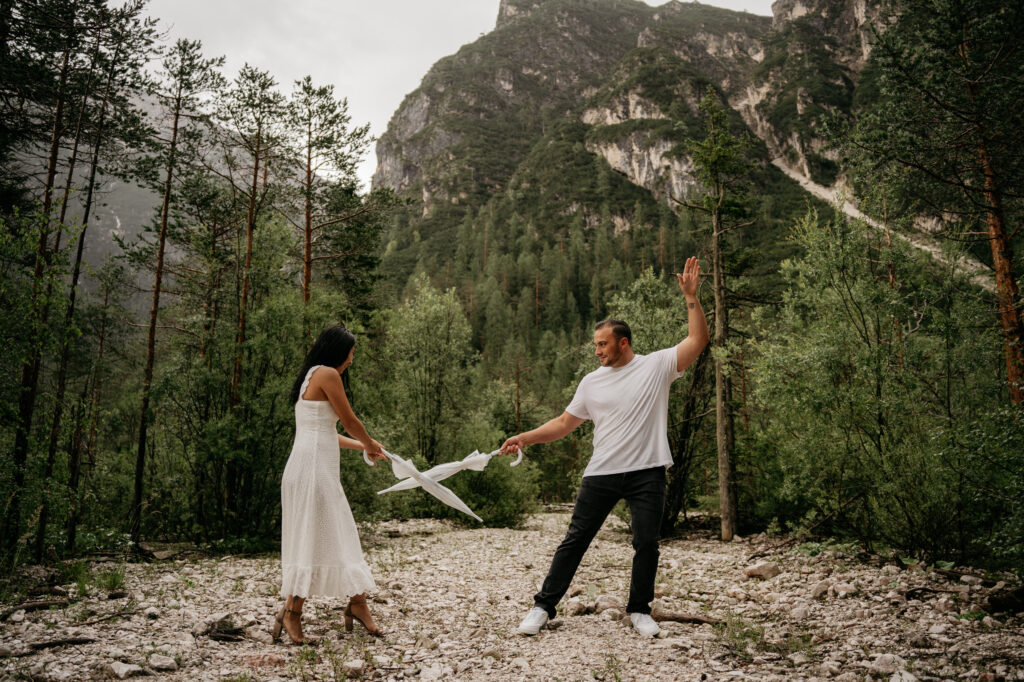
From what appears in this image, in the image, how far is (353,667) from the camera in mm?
3984

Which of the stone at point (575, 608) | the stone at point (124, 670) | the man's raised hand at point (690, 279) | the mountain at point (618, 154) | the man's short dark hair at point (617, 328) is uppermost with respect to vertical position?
the mountain at point (618, 154)

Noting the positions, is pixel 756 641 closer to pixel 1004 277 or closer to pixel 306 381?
pixel 306 381

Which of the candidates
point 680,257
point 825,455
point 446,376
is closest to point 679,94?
point 680,257

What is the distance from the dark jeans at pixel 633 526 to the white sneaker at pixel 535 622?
0.06m

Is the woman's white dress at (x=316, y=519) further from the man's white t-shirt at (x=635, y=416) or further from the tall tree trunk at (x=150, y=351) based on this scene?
the tall tree trunk at (x=150, y=351)

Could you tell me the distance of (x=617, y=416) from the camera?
4.80 metres

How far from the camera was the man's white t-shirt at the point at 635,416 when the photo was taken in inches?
184

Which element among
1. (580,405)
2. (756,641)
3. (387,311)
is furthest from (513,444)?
(387,311)

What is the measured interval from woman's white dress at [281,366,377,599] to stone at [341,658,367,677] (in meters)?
0.59

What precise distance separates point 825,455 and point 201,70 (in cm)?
1637

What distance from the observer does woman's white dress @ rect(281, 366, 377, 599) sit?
15.0 ft

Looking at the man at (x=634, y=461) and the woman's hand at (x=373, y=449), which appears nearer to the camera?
the man at (x=634, y=461)

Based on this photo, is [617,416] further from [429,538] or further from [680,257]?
[680,257]

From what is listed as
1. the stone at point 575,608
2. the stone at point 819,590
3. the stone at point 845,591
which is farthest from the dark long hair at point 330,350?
the stone at point 845,591
